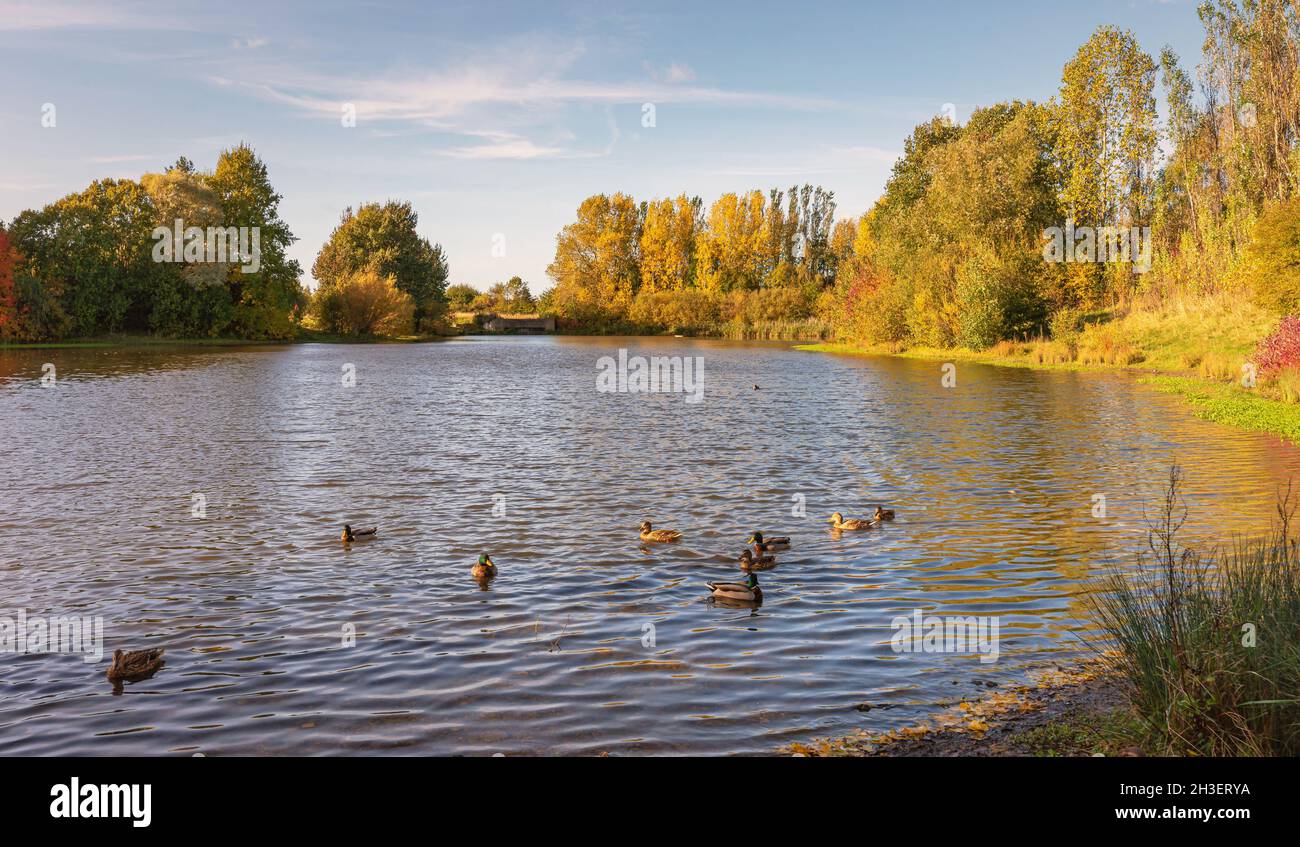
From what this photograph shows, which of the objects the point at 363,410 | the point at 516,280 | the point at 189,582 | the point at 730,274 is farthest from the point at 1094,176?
the point at 516,280

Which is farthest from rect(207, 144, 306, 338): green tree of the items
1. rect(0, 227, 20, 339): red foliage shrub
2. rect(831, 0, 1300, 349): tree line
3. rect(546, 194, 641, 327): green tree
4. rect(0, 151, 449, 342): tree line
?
rect(831, 0, 1300, 349): tree line

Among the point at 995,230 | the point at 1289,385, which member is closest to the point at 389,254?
the point at 995,230

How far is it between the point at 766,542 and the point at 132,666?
28.2 ft

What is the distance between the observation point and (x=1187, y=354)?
4331 centimetres

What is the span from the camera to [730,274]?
13700 centimetres

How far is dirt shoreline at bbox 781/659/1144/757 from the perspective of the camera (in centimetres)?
689

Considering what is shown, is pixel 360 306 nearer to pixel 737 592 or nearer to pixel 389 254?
pixel 389 254

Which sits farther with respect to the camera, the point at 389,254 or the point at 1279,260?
the point at 389,254

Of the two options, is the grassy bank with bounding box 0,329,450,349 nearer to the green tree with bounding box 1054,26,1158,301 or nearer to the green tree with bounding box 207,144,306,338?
the green tree with bounding box 207,144,306,338

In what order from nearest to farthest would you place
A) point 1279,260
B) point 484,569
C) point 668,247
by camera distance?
point 484,569 → point 1279,260 → point 668,247

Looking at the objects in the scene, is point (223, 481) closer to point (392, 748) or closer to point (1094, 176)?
point (392, 748)

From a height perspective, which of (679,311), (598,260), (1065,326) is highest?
(598,260)

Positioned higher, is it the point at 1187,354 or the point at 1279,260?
the point at 1279,260
